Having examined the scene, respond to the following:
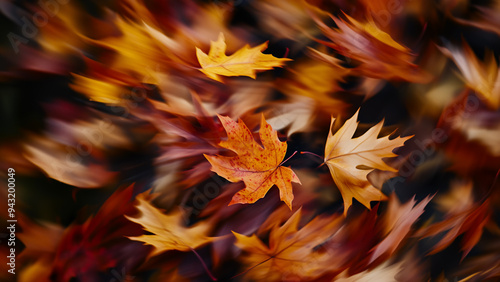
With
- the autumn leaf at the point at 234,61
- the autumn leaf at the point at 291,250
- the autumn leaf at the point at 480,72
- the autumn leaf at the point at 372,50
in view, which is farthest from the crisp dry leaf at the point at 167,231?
the autumn leaf at the point at 480,72

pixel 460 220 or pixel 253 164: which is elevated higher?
pixel 253 164

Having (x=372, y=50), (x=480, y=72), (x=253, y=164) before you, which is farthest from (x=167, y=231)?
(x=480, y=72)

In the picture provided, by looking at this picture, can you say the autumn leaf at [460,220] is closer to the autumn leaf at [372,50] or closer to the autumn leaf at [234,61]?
the autumn leaf at [372,50]

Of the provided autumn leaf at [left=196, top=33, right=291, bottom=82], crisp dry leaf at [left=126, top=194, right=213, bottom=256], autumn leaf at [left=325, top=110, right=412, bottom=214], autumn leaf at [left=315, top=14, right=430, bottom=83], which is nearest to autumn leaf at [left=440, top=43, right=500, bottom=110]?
autumn leaf at [left=315, top=14, right=430, bottom=83]

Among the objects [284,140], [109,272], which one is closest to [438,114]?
[284,140]

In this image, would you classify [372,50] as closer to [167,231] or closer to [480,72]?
[480,72]

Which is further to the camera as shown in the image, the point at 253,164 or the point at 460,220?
the point at 460,220

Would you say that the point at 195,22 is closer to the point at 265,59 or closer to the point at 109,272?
the point at 265,59
